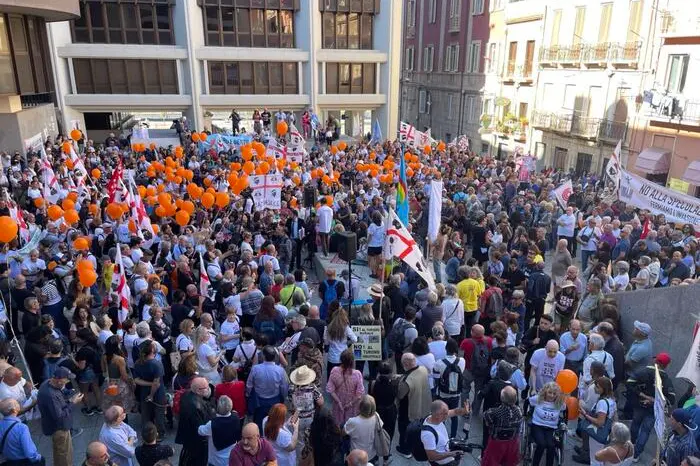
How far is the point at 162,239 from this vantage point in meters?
10.9

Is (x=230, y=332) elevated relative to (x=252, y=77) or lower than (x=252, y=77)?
lower

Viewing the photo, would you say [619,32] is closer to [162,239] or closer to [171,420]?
[162,239]

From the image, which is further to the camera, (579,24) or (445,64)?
(445,64)

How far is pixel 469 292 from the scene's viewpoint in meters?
8.66

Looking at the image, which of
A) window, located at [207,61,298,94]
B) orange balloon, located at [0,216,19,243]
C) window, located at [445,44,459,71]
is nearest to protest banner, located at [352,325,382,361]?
orange balloon, located at [0,216,19,243]

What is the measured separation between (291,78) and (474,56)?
12617 millimetres

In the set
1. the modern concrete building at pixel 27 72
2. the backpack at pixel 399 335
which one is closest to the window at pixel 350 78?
the modern concrete building at pixel 27 72

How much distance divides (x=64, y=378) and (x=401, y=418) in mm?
3889

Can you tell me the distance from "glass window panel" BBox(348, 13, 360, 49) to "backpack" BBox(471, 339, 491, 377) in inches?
1170

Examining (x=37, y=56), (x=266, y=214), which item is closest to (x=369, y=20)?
(x=37, y=56)

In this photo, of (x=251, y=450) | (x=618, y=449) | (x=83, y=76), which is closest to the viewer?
(x=251, y=450)

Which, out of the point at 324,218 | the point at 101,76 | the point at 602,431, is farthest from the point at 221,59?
the point at 602,431

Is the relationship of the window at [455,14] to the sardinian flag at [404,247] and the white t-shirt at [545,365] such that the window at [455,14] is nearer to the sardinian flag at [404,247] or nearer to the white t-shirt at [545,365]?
the sardinian flag at [404,247]

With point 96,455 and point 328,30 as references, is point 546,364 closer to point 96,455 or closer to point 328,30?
point 96,455
